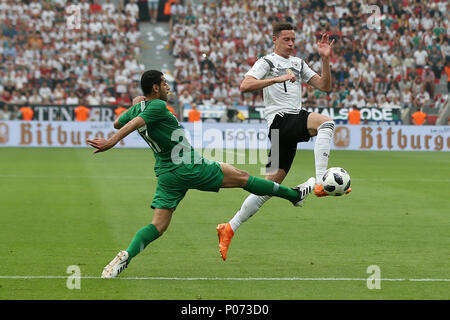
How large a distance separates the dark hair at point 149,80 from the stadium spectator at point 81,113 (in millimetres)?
24195

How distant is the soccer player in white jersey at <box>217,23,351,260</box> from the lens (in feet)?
31.8

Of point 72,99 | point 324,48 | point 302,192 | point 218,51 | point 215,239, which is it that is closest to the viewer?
point 302,192

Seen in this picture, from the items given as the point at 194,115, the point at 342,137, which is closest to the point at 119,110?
the point at 194,115

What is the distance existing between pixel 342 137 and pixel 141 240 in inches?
956

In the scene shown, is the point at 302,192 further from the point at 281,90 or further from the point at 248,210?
the point at 281,90

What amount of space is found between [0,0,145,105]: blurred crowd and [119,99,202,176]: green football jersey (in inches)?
996

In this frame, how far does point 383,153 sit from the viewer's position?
96.3 ft

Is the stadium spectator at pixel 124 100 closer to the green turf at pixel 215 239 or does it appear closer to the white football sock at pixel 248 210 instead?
the green turf at pixel 215 239

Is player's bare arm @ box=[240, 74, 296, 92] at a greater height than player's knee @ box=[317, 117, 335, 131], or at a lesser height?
greater

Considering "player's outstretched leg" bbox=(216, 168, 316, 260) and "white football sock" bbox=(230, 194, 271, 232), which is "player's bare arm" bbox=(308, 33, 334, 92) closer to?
"player's outstretched leg" bbox=(216, 168, 316, 260)

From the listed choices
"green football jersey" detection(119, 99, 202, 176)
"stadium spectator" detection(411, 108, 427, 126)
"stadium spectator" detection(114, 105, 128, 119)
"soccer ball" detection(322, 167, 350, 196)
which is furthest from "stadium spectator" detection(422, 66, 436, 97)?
"green football jersey" detection(119, 99, 202, 176)

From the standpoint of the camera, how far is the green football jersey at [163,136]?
788 cm

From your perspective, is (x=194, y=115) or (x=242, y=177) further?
(x=194, y=115)

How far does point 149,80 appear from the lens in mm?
8000
